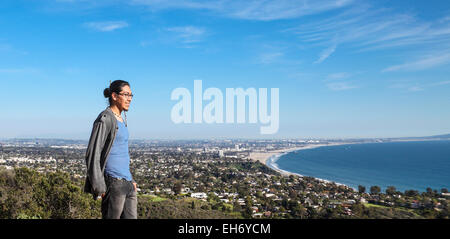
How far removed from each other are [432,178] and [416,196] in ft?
85.1

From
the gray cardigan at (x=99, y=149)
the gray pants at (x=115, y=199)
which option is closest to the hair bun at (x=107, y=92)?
the gray cardigan at (x=99, y=149)

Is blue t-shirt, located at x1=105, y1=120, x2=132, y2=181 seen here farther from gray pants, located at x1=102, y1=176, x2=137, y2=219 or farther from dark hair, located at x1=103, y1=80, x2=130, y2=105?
dark hair, located at x1=103, y1=80, x2=130, y2=105

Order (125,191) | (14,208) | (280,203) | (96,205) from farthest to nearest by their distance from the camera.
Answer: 1. (280,203)
2. (96,205)
3. (14,208)
4. (125,191)

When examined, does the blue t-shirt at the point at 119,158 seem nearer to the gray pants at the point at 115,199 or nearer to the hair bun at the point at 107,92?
the gray pants at the point at 115,199

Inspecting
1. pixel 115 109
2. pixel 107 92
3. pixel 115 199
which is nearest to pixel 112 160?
pixel 115 199

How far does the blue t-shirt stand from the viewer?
2002 millimetres

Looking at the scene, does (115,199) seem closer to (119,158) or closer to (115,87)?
(119,158)

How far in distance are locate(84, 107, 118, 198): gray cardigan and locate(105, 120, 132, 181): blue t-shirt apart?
46mm

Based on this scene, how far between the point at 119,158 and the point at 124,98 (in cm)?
39

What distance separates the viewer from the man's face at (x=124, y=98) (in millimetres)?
2121

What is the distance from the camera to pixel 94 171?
1865 millimetres

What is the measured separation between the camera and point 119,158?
2.04 metres

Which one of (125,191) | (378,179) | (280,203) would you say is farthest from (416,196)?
(125,191)
